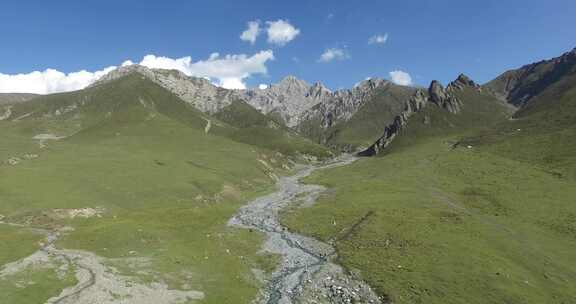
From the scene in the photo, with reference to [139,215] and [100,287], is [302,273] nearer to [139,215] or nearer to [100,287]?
[100,287]

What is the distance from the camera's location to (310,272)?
52.6m

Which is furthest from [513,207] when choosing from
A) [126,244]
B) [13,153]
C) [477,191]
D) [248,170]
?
[13,153]

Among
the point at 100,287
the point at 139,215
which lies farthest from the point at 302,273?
the point at 139,215

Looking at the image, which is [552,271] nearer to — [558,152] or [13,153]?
[558,152]

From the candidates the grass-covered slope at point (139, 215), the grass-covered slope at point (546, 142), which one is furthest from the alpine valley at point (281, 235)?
the grass-covered slope at point (546, 142)

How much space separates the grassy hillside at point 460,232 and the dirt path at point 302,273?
8.11ft

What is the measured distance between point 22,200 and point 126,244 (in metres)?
34.7

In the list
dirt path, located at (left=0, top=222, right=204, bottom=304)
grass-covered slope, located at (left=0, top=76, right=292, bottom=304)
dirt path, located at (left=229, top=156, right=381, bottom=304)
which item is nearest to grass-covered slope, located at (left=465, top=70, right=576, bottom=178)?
dirt path, located at (left=229, top=156, right=381, bottom=304)

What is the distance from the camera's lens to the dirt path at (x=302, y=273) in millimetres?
43594

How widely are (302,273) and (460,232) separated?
2843 centimetres

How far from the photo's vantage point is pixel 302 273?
5231cm

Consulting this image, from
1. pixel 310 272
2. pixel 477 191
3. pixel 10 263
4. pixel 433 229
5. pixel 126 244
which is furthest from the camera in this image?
pixel 477 191

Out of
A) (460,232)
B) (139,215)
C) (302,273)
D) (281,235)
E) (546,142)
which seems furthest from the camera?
(546,142)

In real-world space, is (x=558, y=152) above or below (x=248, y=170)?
above
